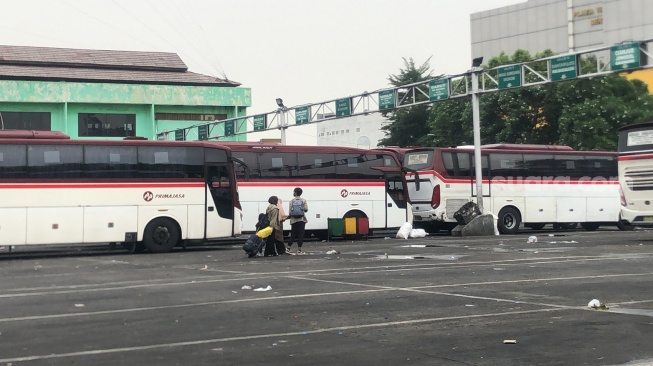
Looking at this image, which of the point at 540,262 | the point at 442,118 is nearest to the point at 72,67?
the point at 442,118

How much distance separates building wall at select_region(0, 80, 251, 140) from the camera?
51750 mm

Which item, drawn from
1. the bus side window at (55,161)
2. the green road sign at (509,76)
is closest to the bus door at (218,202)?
the bus side window at (55,161)

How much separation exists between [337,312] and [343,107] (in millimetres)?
34316

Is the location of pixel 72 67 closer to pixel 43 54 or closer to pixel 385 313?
pixel 43 54

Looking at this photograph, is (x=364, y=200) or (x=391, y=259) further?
(x=364, y=200)

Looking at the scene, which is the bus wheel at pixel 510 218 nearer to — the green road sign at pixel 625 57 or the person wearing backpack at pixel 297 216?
the green road sign at pixel 625 57

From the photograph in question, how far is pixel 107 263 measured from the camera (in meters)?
21.1

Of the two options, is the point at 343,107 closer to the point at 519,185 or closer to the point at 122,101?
the point at 519,185

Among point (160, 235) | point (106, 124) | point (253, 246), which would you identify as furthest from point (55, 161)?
point (106, 124)

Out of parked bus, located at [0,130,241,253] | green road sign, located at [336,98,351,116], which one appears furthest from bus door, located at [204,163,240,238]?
green road sign, located at [336,98,351,116]

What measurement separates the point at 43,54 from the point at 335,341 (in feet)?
173

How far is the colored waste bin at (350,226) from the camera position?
31516 mm

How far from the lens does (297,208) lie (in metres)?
23.7

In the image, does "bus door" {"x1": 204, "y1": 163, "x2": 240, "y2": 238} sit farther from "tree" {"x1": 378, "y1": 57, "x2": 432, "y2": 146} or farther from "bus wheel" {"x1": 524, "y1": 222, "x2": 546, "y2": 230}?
"tree" {"x1": 378, "y1": 57, "x2": 432, "y2": 146}
